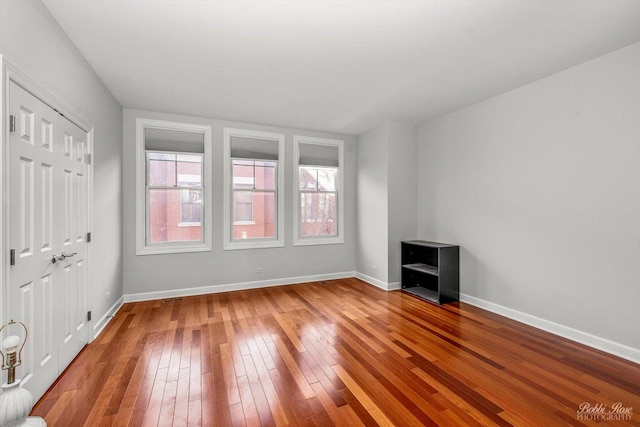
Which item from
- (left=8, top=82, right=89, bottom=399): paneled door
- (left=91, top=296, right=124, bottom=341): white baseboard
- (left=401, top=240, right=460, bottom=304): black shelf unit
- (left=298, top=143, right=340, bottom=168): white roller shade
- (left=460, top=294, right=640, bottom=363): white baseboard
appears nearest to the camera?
(left=8, top=82, right=89, bottom=399): paneled door

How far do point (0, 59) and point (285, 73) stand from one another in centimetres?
221

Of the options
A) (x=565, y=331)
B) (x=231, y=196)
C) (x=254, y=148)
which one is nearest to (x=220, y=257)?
(x=231, y=196)

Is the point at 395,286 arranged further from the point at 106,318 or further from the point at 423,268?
the point at 106,318

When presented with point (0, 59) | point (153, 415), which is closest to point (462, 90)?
point (0, 59)

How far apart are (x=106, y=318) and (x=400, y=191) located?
4.49 metres

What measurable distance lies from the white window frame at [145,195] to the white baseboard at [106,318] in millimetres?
738

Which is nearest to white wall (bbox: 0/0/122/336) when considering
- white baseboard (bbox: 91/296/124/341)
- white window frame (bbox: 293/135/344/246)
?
white baseboard (bbox: 91/296/124/341)

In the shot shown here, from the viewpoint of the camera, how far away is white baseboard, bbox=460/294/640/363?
2.67 meters

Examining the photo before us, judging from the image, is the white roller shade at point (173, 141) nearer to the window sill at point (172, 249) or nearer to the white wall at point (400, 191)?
the window sill at point (172, 249)

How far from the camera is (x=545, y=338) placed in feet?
10.1

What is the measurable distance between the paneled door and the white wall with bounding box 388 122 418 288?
4.04m

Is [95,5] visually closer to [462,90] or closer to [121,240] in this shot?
[121,240]

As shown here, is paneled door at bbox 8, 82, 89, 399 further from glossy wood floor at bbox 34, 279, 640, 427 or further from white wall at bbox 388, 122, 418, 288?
white wall at bbox 388, 122, 418, 288

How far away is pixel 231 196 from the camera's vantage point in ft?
16.1
